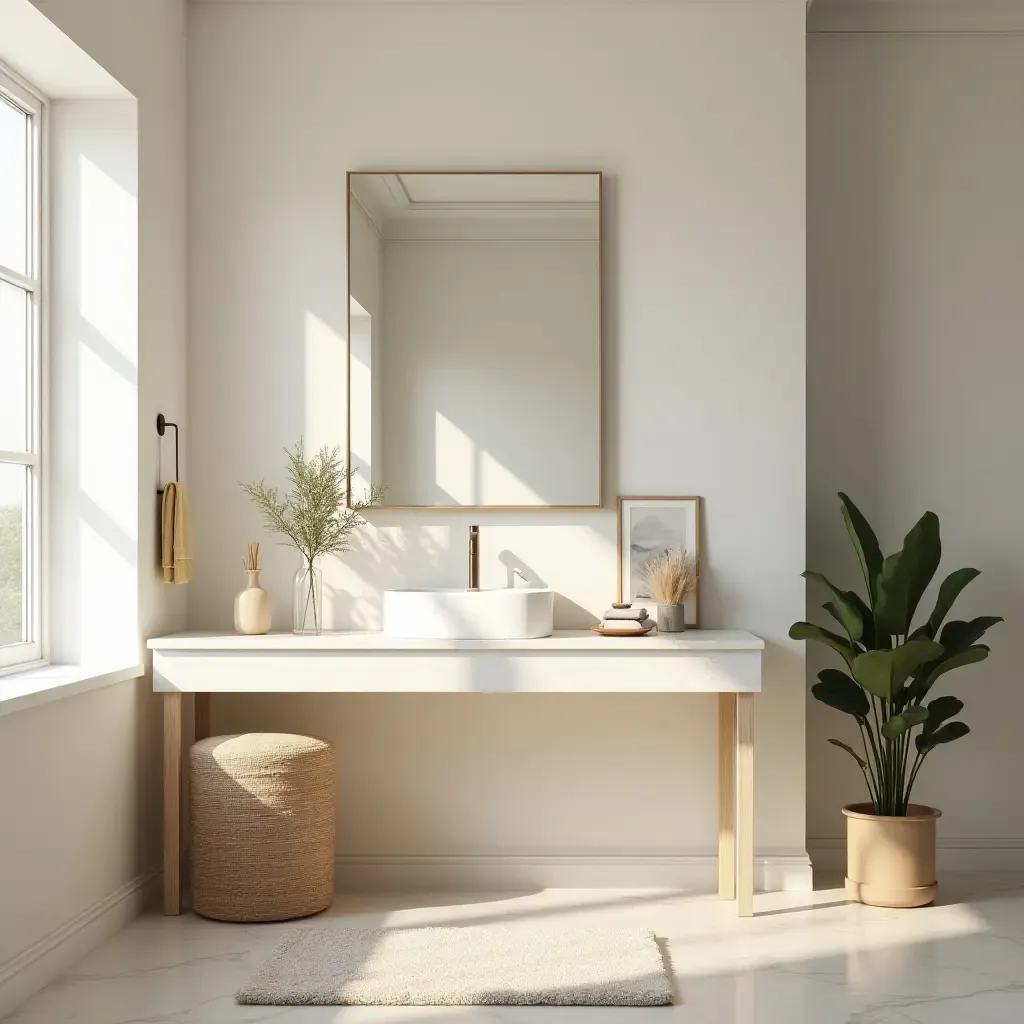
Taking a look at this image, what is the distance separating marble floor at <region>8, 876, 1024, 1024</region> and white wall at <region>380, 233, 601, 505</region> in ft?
4.08

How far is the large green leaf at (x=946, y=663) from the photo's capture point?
354 centimetres

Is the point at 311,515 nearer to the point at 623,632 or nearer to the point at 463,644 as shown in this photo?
the point at 463,644

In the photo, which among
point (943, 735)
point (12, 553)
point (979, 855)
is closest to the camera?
point (12, 553)

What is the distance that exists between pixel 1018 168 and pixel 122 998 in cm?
371

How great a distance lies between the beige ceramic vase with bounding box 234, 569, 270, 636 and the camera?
3.64 metres

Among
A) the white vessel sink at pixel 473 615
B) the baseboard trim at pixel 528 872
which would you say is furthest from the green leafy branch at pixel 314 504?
the baseboard trim at pixel 528 872

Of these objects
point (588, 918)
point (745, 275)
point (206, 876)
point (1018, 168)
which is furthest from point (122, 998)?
point (1018, 168)

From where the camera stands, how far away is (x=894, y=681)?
3492 millimetres

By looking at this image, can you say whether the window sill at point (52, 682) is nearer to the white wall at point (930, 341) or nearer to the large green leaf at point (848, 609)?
the large green leaf at point (848, 609)

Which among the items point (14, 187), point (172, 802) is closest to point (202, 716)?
point (172, 802)

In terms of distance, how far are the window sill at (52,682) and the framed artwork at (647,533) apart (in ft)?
4.89

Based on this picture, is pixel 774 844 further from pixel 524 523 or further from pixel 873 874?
pixel 524 523

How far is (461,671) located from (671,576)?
2.40ft

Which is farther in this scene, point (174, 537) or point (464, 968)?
point (174, 537)
